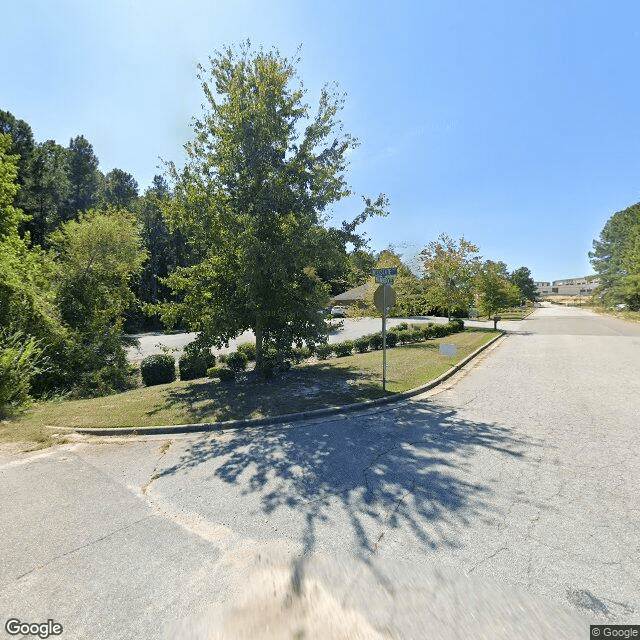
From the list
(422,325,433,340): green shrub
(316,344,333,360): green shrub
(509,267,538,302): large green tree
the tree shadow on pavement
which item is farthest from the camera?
(509,267,538,302): large green tree

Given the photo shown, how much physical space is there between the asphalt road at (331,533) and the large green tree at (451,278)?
19572 millimetres

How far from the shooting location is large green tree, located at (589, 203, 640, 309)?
132 ft

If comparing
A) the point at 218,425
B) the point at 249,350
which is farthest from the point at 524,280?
the point at 218,425

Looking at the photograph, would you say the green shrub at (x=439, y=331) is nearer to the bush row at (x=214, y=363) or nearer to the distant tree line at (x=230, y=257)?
the bush row at (x=214, y=363)

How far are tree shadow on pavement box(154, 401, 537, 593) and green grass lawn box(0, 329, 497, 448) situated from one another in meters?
1.14

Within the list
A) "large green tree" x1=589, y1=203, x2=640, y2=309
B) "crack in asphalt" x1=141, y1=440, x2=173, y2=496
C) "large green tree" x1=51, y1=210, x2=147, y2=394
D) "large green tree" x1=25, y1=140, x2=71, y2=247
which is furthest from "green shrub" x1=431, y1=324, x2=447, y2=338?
"large green tree" x1=25, y1=140, x2=71, y2=247

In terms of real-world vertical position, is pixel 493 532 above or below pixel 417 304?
below

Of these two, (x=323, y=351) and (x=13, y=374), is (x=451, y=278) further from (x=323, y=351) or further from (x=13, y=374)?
(x=13, y=374)

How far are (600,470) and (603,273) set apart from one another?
72.5m

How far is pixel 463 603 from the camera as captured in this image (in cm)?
246

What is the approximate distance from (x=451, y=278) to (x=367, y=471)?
23.2 m

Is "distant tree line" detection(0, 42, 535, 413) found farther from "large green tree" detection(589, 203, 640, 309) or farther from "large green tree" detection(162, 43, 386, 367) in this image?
"large green tree" detection(589, 203, 640, 309)

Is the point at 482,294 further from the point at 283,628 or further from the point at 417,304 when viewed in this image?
the point at 283,628

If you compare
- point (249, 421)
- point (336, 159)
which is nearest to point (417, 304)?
point (336, 159)
